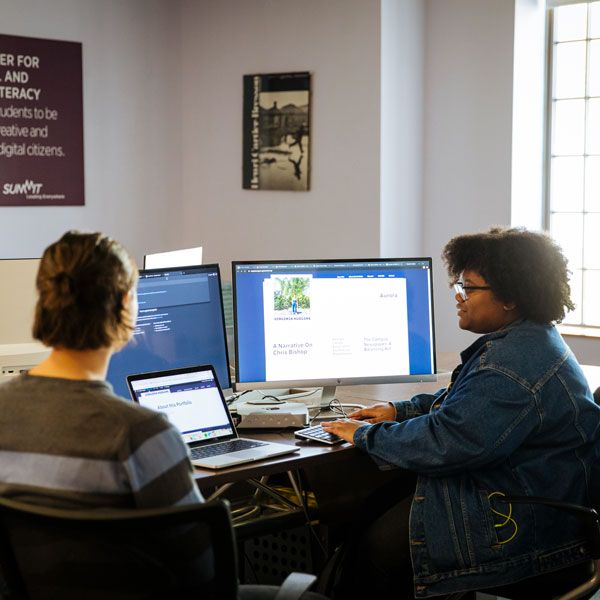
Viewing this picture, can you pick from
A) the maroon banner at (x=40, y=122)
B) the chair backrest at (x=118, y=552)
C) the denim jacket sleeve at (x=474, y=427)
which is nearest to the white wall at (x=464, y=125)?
the maroon banner at (x=40, y=122)

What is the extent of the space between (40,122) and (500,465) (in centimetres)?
Answer: 350

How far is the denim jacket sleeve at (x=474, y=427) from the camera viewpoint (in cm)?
199

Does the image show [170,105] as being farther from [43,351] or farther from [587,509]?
[587,509]

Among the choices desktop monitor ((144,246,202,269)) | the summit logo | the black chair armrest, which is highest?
the summit logo

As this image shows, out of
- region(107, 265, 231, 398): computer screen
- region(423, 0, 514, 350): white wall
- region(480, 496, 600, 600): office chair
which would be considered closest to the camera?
region(480, 496, 600, 600): office chair

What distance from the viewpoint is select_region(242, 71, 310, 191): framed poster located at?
4805 millimetres

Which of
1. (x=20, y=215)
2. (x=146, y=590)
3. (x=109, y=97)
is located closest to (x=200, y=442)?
(x=146, y=590)

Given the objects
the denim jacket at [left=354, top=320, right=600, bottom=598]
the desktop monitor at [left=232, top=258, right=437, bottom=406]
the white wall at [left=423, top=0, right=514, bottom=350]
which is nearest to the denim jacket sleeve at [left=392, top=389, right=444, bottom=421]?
the desktop monitor at [left=232, top=258, right=437, bottom=406]

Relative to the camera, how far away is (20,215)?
4648 millimetres

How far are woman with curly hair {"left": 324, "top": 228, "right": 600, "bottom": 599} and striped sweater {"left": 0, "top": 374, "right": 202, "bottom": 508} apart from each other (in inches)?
31.6

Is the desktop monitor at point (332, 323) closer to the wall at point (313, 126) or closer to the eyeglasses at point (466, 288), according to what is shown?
the eyeglasses at point (466, 288)

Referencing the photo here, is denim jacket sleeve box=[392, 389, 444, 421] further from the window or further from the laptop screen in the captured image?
the window

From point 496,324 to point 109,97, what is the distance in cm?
342

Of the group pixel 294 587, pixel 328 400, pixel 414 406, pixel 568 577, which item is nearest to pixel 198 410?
pixel 328 400
